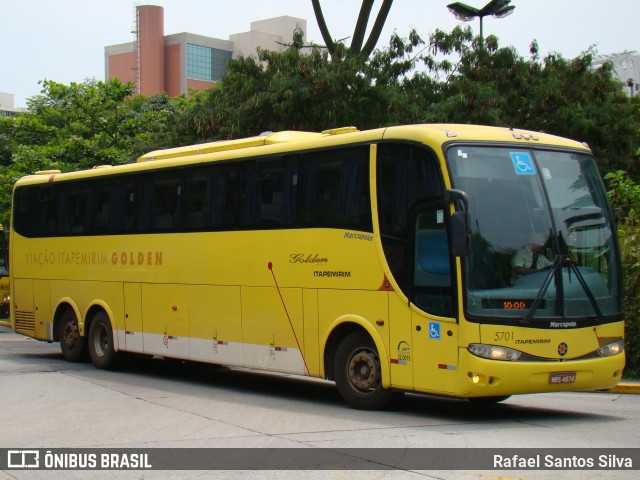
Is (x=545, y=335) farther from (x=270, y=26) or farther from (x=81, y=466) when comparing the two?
(x=270, y=26)

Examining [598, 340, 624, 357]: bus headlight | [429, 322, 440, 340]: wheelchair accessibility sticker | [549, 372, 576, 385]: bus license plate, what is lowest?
[549, 372, 576, 385]: bus license plate

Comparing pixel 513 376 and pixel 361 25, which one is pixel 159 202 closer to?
pixel 513 376

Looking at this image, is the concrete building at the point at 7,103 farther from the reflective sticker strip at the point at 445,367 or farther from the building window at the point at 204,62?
the reflective sticker strip at the point at 445,367

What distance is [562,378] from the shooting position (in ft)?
36.7

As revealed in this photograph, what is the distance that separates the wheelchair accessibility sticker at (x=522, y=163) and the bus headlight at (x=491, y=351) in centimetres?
208

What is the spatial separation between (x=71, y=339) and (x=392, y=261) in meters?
9.43

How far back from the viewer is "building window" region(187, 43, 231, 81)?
416 feet

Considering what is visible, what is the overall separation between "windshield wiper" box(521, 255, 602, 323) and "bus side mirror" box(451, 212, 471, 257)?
38.0 inches

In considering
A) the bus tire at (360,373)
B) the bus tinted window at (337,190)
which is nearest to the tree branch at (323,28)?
the bus tinted window at (337,190)

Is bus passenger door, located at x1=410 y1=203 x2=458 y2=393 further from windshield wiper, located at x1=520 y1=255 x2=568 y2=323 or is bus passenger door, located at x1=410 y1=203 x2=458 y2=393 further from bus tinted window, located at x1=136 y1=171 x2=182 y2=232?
bus tinted window, located at x1=136 y1=171 x2=182 y2=232

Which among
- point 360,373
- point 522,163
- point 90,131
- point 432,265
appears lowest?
point 360,373

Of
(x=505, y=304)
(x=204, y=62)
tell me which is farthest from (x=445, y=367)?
(x=204, y=62)

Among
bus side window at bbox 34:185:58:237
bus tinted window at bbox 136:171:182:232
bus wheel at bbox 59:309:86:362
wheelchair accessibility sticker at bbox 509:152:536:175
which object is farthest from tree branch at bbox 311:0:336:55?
wheelchair accessibility sticker at bbox 509:152:536:175

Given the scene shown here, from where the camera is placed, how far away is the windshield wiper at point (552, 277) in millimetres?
11000
